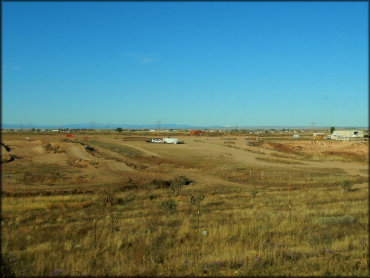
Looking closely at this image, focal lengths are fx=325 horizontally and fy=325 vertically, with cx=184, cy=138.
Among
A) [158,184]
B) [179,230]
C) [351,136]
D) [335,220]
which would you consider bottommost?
[158,184]

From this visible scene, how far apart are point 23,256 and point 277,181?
95.5 feet

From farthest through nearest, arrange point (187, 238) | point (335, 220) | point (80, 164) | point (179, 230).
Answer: point (80, 164)
point (335, 220)
point (179, 230)
point (187, 238)

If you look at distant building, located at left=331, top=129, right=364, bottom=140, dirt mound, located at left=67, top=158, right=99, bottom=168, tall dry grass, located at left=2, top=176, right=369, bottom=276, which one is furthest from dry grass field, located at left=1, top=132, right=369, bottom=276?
distant building, located at left=331, top=129, right=364, bottom=140

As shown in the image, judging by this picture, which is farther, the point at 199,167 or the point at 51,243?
the point at 199,167

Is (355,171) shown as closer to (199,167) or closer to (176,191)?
(199,167)

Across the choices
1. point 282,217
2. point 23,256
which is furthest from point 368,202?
point 23,256

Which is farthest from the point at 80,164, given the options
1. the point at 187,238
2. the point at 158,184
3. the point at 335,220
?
the point at 335,220

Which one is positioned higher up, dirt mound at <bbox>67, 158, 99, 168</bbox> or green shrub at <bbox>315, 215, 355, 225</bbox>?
green shrub at <bbox>315, 215, 355, 225</bbox>

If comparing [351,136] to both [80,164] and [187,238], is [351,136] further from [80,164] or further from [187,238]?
[187,238]

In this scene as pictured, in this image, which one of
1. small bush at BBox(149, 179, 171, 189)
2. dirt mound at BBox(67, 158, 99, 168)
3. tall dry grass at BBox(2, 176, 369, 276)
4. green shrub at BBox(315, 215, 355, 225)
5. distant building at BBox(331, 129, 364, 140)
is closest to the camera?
tall dry grass at BBox(2, 176, 369, 276)

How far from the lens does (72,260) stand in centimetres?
931

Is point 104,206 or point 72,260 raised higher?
point 72,260

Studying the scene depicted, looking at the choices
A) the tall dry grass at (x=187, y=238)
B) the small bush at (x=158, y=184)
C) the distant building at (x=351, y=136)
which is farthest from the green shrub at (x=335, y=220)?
the distant building at (x=351, y=136)

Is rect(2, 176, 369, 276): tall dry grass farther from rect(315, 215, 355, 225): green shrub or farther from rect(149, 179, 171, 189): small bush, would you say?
rect(149, 179, 171, 189): small bush
